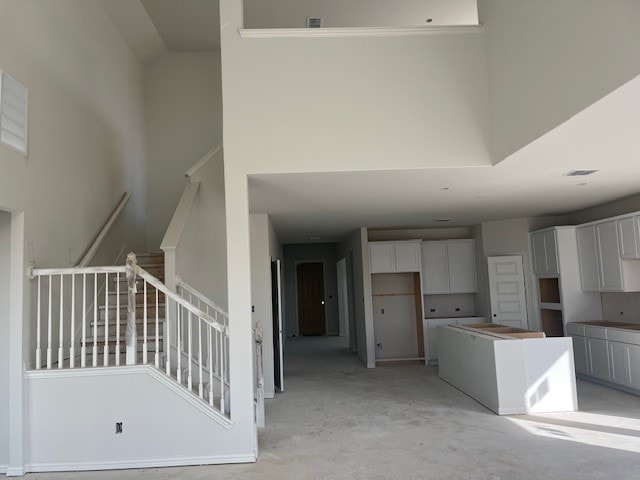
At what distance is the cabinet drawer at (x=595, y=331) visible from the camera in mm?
6368

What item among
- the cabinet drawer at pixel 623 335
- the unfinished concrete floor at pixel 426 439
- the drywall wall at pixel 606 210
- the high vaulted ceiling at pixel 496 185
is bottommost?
the unfinished concrete floor at pixel 426 439

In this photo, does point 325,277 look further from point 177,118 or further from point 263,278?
point 263,278

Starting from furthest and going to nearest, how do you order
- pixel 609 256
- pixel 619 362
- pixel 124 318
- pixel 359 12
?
pixel 359 12 < pixel 609 256 < pixel 619 362 < pixel 124 318

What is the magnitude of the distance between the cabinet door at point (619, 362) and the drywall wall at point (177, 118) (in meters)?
6.93

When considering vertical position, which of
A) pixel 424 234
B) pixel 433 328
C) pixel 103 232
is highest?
pixel 424 234

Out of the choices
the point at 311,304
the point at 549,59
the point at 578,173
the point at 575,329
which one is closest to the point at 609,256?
the point at 575,329

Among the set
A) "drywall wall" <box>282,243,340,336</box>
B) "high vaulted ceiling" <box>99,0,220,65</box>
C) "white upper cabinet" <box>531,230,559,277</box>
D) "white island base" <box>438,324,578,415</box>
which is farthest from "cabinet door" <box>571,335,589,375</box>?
"drywall wall" <box>282,243,340,336</box>

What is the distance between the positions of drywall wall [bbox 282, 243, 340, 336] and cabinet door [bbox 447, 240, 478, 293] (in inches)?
199

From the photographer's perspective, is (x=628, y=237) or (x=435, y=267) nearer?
(x=628, y=237)

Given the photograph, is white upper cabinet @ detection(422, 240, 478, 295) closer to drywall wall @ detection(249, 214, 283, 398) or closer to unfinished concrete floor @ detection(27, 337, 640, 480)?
unfinished concrete floor @ detection(27, 337, 640, 480)

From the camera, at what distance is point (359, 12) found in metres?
7.39

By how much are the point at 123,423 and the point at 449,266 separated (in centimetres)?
647

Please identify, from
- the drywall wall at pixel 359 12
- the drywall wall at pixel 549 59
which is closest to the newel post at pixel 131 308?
the drywall wall at pixel 549 59

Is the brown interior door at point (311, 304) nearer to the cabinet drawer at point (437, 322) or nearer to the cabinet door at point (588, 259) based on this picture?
the cabinet drawer at point (437, 322)
